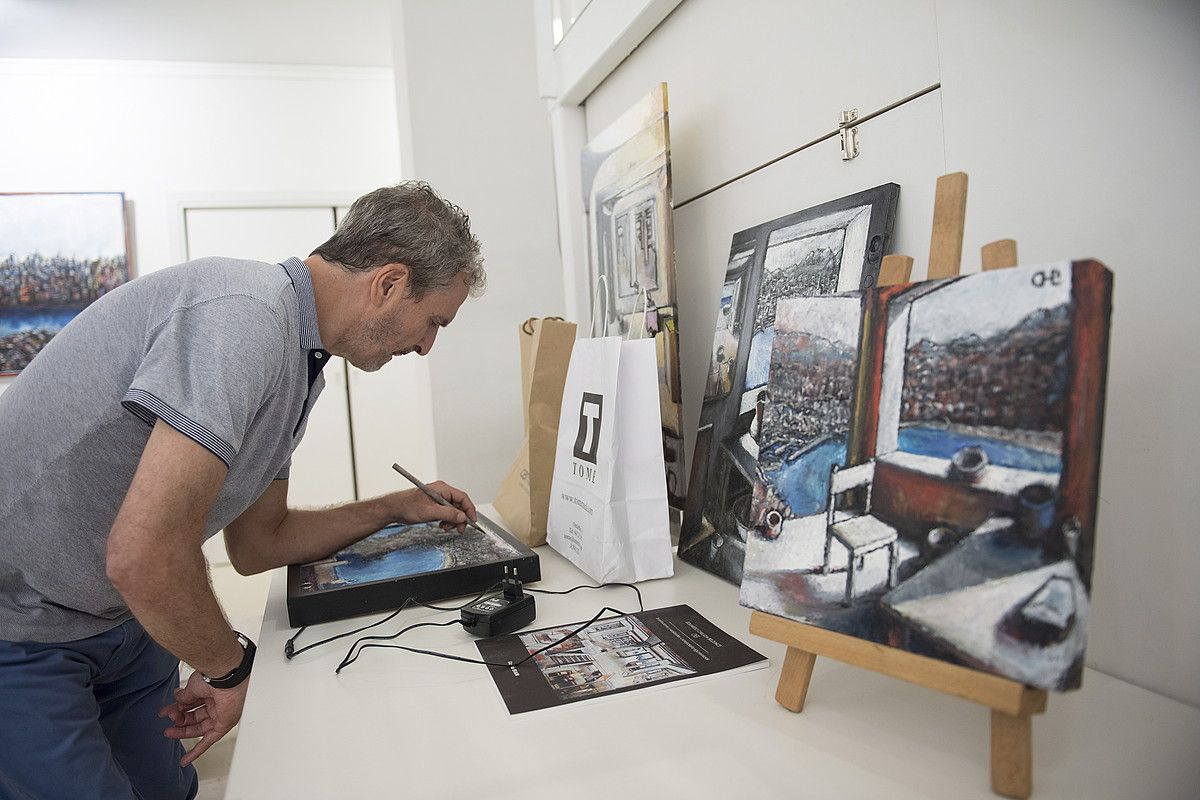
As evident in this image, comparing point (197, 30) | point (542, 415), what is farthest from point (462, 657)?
point (197, 30)

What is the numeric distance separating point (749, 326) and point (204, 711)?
947 millimetres

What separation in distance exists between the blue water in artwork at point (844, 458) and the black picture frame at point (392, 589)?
20.5 inches

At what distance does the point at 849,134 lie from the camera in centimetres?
99

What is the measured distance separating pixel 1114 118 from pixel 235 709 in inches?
48.3

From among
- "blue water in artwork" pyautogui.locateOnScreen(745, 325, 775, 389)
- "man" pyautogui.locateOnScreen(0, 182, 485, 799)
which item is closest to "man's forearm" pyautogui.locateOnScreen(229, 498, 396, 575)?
"man" pyautogui.locateOnScreen(0, 182, 485, 799)

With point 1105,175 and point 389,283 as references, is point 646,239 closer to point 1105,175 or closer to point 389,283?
point 389,283

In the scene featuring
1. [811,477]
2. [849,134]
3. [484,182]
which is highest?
[484,182]

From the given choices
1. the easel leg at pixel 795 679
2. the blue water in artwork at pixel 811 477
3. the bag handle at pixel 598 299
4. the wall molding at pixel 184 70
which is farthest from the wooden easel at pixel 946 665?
the wall molding at pixel 184 70

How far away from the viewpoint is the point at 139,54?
4027 millimetres

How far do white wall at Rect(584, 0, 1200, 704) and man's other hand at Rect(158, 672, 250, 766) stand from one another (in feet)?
3.42

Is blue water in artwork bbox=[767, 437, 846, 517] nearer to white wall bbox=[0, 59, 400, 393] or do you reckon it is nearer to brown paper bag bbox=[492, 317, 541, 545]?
brown paper bag bbox=[492, 317, 541, 545]

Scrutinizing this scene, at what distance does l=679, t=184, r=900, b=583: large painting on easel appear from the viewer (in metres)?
0.96

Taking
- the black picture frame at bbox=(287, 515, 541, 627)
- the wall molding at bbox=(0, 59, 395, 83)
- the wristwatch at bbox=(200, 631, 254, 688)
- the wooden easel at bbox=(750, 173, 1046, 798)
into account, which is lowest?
the wristwatch at bbox=(200, 631, 254, 688)

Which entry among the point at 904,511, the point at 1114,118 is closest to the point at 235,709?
the point at 904,511
